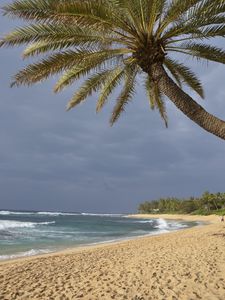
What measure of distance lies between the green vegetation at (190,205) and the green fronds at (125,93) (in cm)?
7411

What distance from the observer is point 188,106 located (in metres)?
6.99

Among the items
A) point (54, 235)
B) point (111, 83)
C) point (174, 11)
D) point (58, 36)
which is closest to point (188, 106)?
point (174, 11)

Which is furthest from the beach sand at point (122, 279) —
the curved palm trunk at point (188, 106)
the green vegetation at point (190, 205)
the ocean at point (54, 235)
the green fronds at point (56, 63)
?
the green vegetation at point (190, 205)

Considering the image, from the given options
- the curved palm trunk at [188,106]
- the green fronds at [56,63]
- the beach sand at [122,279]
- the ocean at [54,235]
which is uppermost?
the green fronds at [56,63]

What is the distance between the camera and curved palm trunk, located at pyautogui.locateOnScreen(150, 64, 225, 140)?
6.64 metres

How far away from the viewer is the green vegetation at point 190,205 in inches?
3981

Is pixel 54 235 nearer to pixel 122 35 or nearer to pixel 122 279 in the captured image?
pixel 122 279

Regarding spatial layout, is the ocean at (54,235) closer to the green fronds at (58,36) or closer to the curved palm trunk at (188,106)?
the green fronds at (58,36)

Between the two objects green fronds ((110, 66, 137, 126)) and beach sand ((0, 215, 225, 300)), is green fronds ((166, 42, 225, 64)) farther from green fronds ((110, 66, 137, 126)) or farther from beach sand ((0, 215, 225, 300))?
beach sand ((0, 215, 225, 300))

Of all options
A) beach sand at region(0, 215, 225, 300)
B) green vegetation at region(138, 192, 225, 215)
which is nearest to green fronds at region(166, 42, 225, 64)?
beach sand at region(0, 215, 225, 300)

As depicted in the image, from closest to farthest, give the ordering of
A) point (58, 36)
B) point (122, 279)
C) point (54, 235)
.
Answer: point (58, 36) → point (122, 279) → point (54, 235)

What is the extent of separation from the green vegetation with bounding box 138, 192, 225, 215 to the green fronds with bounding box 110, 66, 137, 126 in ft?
243

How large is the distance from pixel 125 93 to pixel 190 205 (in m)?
118

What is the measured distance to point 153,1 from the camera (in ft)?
25.0
